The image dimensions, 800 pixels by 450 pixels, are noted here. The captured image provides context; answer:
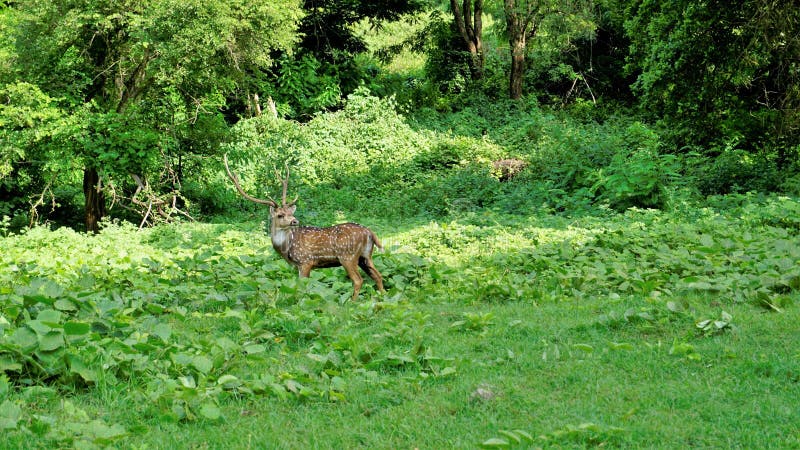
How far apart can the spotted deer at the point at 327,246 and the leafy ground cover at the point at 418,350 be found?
23 centimetres

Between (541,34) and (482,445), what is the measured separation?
25328 millimetres

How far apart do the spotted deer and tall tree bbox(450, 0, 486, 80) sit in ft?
65.9

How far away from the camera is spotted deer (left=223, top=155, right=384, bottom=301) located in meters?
9.25

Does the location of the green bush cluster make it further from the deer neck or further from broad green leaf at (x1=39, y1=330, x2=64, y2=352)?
broad green leaf at (x1=39, y1=330, x2=64, y2=352)

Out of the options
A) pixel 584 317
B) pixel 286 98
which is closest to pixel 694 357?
pixel 584 317

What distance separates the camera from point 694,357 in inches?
235

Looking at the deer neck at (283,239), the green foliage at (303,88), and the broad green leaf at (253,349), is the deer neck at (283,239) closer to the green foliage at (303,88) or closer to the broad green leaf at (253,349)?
the broad green leaf at (253,349)

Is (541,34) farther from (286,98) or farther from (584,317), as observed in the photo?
(584,317)

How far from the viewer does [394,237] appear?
13.0 m

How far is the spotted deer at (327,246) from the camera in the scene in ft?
30.3

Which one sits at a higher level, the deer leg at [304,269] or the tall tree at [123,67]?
the tall tree at [123,67]

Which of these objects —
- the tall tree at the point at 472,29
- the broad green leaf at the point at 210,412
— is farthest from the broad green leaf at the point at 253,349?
the tall tree at the point at 472,29

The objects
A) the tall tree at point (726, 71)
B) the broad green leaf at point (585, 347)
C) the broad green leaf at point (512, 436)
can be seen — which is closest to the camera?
the broad green leaf at point (512, 436)

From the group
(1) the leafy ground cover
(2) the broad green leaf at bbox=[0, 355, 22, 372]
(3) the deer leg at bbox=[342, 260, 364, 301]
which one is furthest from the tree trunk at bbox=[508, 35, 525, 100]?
(2) the broad green leaf at bbox=[0, 355, 22, 372]
